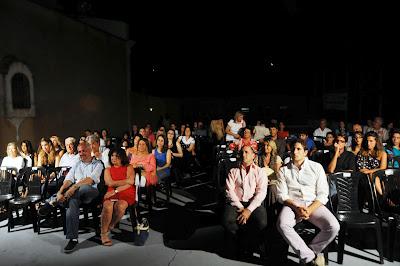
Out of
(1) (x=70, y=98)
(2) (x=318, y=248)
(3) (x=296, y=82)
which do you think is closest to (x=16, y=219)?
(2) (x=318, y=248)

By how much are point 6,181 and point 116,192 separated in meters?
2.31

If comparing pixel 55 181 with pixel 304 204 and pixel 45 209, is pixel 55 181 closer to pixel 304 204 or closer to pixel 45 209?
pixel 45 209

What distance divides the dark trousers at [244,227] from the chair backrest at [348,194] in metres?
1.02

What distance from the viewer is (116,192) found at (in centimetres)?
552

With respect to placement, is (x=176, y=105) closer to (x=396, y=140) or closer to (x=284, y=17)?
(x=284, y=17)

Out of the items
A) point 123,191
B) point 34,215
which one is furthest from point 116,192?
point 34,215

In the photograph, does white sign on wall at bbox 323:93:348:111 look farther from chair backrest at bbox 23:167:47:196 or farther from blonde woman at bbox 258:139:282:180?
chair backrest at bbox 23:167:47:196

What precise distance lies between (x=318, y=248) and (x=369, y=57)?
11.5m

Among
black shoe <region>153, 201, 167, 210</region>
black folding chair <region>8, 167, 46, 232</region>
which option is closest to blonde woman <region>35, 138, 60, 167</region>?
black folding chair <region>8, 167, 46, 232</region>

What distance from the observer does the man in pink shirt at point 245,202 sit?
15.5 ft

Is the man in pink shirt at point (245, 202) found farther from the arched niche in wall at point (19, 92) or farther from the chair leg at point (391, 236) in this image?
the arched niche in wall at point (19, 92)

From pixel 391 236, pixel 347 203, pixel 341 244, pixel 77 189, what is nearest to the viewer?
pixel 341 244

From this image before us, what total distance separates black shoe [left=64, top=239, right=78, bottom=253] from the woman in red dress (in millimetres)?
375

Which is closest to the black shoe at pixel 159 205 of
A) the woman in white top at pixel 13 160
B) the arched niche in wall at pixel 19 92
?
the woman in white top at pixel 13 160
